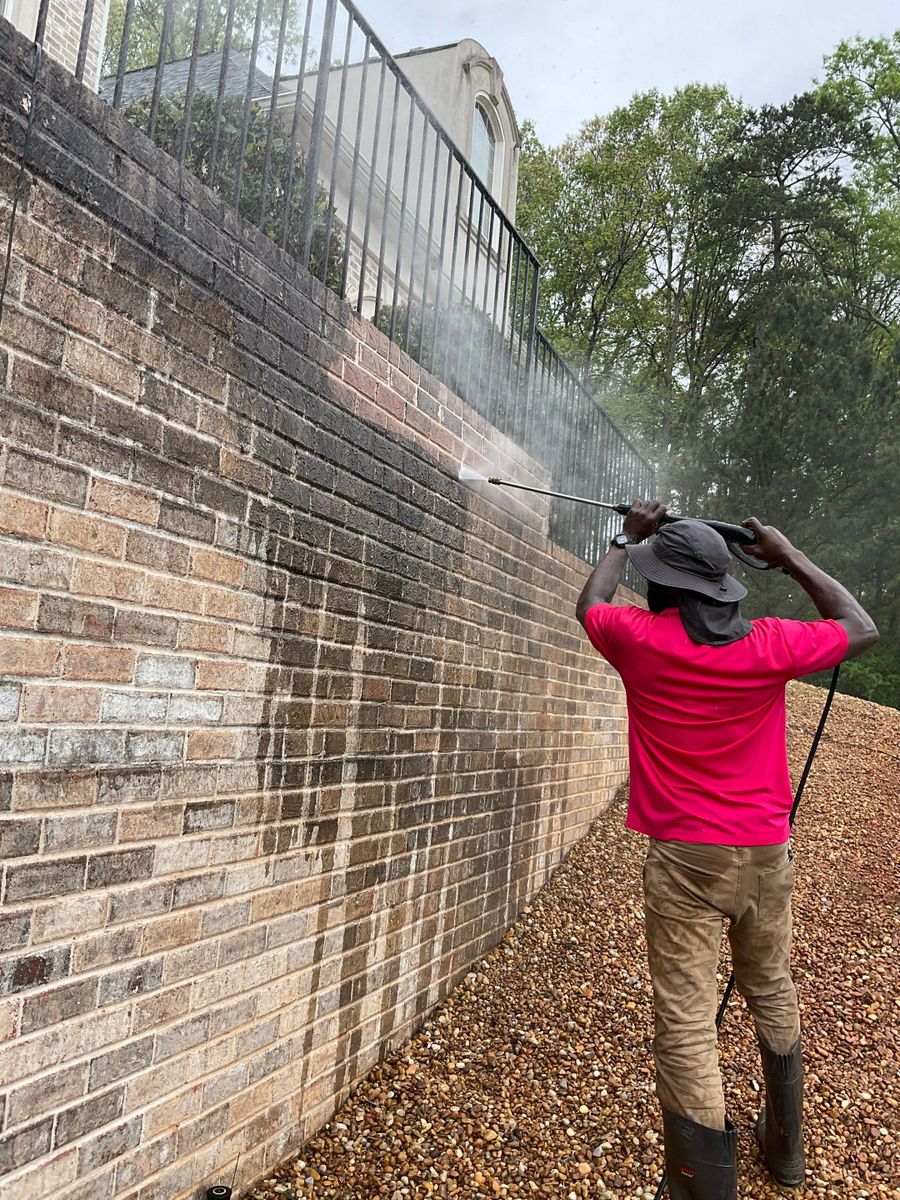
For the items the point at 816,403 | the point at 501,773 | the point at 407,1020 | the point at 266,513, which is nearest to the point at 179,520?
the point at 266,513

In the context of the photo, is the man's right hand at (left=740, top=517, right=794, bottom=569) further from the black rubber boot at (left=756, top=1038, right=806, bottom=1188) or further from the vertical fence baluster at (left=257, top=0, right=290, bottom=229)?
the vertical fence baluster at (left=257, top=0, right=290, bottom=229)

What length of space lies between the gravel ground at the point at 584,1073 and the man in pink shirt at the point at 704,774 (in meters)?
0.63

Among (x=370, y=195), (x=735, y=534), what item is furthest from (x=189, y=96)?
(x=735, y=534)

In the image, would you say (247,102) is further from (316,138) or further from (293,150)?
(316,138)

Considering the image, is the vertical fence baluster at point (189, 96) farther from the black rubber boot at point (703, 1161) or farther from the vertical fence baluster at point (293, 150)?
the black rubber boot at point (703, 1161)

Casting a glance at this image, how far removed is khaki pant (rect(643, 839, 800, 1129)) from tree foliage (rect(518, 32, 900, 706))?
47.1 feet

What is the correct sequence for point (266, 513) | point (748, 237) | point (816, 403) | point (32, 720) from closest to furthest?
point (32, 720) < point (266, 513) < point (816, 403) < point (748, 237)

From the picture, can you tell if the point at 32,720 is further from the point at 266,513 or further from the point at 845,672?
the point at 845,672

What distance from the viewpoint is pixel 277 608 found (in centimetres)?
289

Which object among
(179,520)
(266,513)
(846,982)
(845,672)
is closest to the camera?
(179,520)

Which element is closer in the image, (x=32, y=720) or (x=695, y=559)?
(x=32, y=720)

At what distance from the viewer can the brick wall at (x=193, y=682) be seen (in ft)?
6.58

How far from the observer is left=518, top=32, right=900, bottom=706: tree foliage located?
17453mm

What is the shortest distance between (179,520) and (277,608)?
1.75 feet
